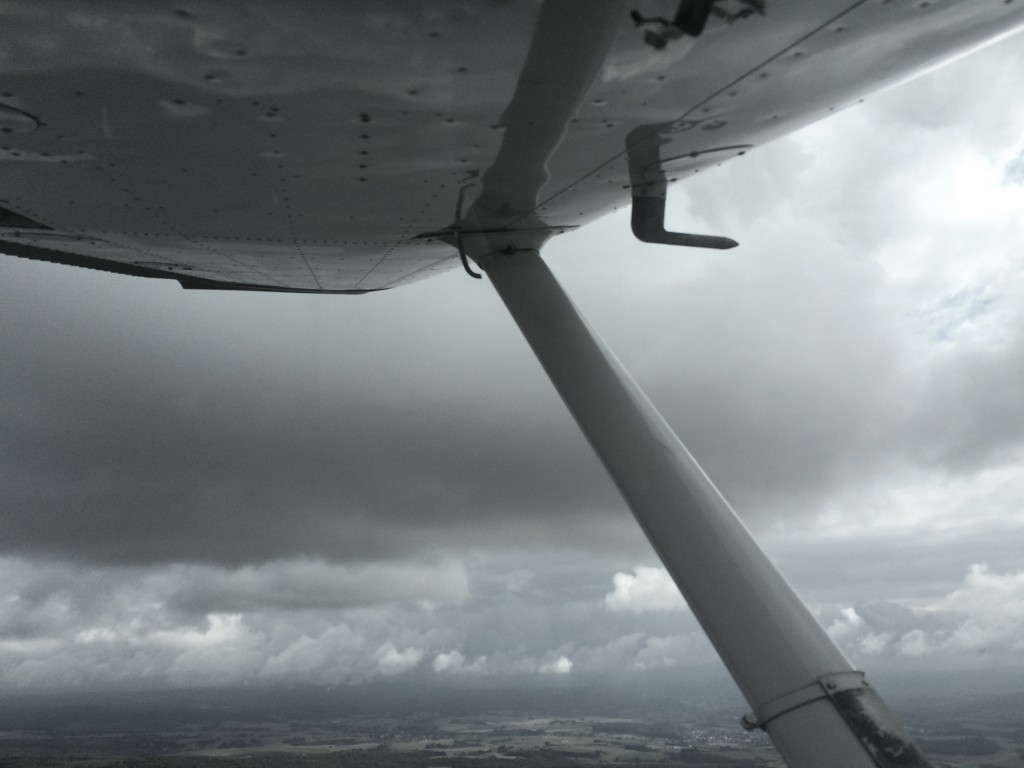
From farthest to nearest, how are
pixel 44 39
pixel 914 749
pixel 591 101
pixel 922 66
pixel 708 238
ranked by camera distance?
pixel 708 238
pixel 922 66
pixel 591 101
pixel 914 749
pixel 44 39

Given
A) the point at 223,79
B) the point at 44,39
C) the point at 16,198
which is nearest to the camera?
the point at 44,39

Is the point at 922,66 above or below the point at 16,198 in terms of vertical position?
below

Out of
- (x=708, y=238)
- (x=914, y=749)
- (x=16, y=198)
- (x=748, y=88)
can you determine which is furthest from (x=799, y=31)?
(x=16, y=198)

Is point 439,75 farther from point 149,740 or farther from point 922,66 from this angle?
point 149,740

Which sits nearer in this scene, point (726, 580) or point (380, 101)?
point (380, 101)

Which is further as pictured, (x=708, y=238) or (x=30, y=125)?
(x=708, y=238)

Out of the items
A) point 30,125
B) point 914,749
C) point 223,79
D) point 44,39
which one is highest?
point 30,125
